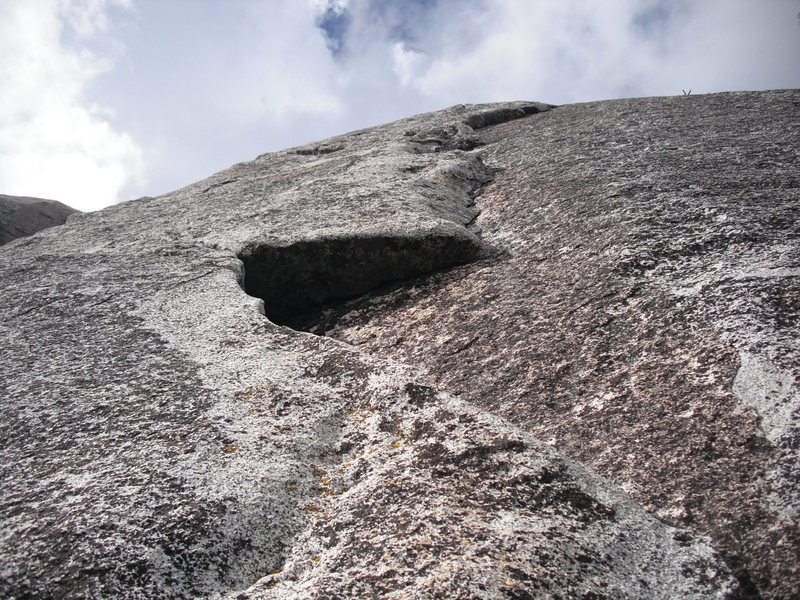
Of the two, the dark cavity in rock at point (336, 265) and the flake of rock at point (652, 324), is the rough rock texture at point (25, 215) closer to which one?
the dark cavity in rock at point (336, 265)

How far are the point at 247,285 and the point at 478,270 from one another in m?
1.95

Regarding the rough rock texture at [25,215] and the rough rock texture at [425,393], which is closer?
the rough rock texture at [425,393]

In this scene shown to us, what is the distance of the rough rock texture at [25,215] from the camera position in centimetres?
928

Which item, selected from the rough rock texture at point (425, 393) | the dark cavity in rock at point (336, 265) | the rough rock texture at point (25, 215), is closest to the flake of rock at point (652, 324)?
the rough rock texture at point (425, 393)

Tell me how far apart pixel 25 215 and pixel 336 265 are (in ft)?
22.7

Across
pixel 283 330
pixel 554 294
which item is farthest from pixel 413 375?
pixel 554 294

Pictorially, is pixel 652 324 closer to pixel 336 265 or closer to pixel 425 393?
pixel 425 393

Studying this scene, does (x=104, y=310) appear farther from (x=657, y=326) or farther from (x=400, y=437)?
(x=657, y=326)

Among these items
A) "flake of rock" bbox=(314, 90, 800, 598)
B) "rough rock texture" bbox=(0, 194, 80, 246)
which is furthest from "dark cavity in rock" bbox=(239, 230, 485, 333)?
"rough rock texture" bbox=(0, 194, 80, 246)

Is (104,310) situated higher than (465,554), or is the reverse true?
(104,310)

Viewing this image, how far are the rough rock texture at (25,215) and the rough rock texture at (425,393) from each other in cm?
393

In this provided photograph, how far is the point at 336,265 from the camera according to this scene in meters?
5.16

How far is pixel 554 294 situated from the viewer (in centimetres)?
420

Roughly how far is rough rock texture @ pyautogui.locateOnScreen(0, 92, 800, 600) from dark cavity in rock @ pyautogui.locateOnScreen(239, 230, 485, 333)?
2 cm
